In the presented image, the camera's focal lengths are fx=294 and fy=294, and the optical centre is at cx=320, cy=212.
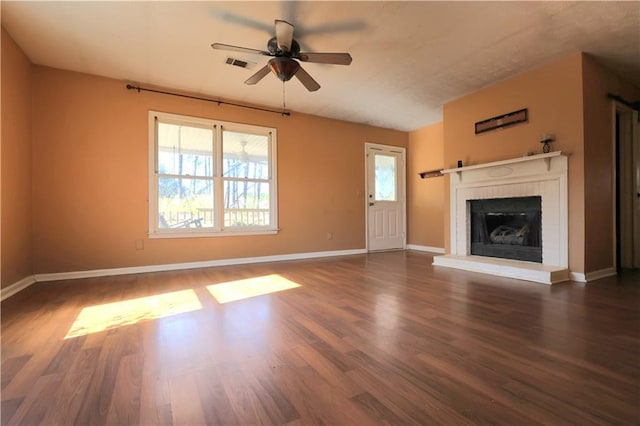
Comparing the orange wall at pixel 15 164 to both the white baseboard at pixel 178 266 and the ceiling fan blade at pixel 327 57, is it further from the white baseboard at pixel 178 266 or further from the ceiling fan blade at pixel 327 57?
the ceiling fan blade at pixel 327 57

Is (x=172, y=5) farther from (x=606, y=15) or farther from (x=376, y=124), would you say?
(x=376, y=124)

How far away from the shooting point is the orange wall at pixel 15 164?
277 centimetres

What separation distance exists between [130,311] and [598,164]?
5026 millimetres

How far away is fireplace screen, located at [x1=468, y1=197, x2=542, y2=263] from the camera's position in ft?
12.1

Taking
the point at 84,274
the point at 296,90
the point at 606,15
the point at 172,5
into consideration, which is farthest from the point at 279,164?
the point at 606,15

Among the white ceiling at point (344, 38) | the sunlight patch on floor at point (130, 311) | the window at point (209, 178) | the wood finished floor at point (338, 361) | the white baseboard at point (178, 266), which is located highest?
the white ceiling at point (344, 38)

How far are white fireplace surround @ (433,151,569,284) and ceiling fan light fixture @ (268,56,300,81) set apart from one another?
9.25 ft

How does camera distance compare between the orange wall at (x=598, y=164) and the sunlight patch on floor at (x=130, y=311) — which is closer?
the sunlight patch on floor at (x=130, y=311)

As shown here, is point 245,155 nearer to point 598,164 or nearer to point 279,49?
point 279,49

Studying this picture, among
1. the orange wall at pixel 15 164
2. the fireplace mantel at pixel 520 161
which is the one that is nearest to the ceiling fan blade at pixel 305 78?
the fireplace mantel at pixel 520 161

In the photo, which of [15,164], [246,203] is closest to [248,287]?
[246,203]

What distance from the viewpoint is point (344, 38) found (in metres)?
2.91

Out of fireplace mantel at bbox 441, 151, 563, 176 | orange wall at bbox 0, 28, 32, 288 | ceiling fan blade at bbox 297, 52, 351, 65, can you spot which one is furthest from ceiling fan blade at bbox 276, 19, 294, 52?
fireplace mantel at bbox 441, 151, 563, 176

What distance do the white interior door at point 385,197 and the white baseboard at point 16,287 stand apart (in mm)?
4941
